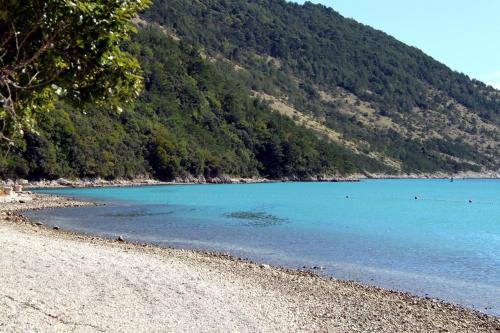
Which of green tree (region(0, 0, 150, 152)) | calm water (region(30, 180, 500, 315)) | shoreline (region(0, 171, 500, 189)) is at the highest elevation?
green tree (region(0, 0, 150, 152))

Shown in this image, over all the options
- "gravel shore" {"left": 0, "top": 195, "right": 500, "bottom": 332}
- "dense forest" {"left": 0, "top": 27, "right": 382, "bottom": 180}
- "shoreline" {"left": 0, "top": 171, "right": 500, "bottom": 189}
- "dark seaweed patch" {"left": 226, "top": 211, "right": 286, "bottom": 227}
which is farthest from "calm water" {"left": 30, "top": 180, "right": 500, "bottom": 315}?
"dense forest" {"left": 0, "top": 27, "right": 382, "bottom": 180}

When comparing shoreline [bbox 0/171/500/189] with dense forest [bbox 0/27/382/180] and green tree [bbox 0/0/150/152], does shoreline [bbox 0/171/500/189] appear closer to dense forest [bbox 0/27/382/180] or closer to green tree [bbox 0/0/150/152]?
dense forest [bbox 0/27/382/180]

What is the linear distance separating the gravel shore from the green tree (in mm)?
4443

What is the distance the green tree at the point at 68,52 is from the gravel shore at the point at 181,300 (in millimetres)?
4443

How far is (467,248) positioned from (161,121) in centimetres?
10821

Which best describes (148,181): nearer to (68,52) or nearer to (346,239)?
(346,239)

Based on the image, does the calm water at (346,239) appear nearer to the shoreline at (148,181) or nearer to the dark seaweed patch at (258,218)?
the dark seaweed patch at (258,218)

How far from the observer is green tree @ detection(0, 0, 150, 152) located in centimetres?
670

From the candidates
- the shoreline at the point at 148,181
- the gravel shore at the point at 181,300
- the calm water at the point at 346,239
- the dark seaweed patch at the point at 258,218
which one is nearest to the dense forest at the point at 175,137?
the shoreline at the point at 148,181

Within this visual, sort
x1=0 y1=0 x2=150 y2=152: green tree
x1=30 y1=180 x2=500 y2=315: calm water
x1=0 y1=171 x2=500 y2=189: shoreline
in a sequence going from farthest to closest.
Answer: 1. x1=0 y1=171 x2=500 y2=189: shoreline
2. x1=30 y1=180 x2=500 y2=315: calm water
3. x1=0 y1=0 x2=150 y2=152: green tree

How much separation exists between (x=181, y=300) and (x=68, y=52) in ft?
29.4

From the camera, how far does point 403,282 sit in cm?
2456

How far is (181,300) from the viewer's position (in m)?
14.8

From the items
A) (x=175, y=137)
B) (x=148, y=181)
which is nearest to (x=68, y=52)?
(x=148, y=181)
